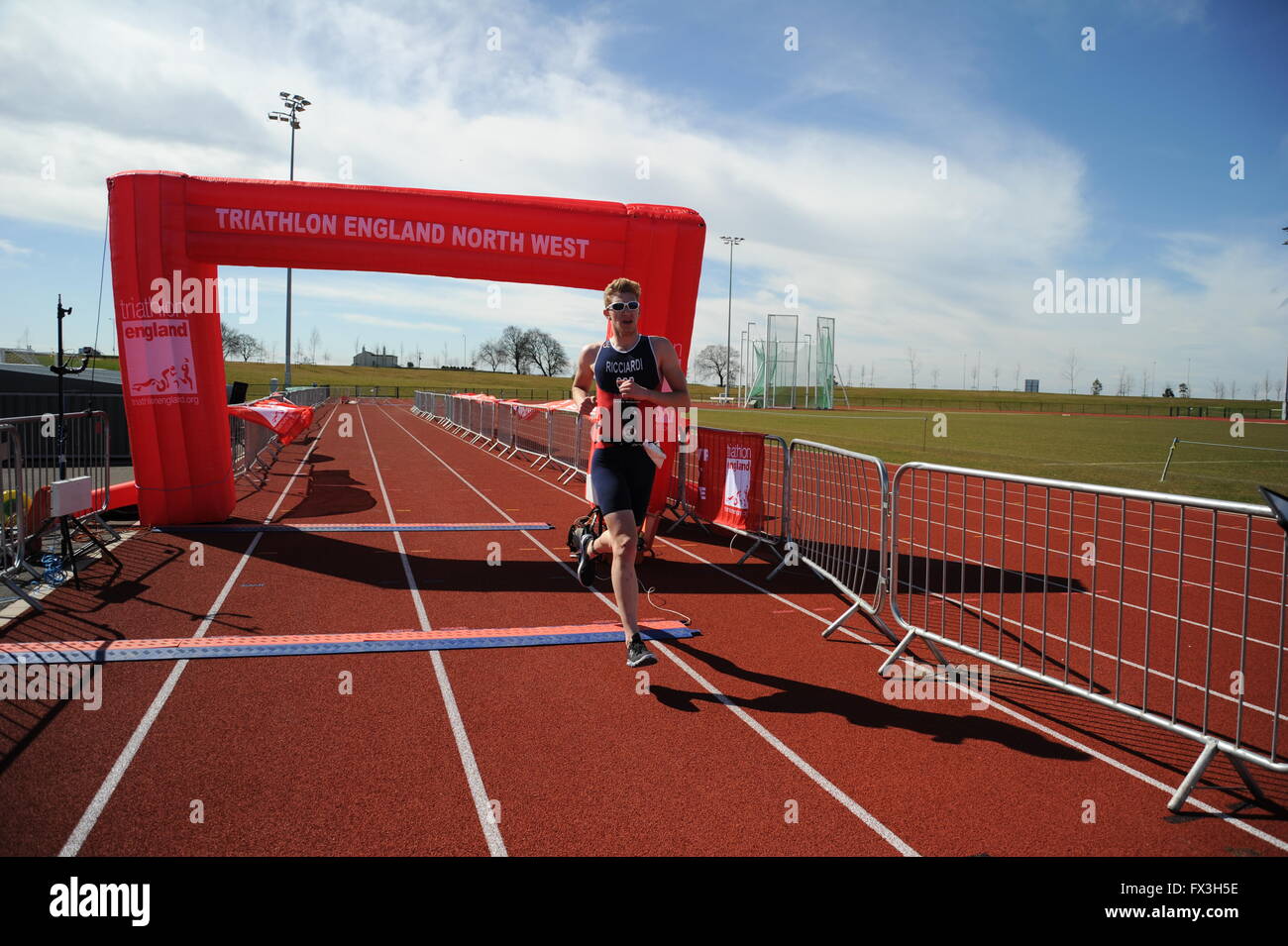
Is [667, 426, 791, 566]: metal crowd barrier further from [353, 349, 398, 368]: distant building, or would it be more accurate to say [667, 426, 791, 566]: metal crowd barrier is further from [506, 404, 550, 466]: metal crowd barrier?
[353, 349, 398, 368]: distant building

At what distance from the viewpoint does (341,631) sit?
573cm

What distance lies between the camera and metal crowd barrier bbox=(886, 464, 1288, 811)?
3.78m

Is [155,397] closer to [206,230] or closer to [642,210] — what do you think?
[206,230]

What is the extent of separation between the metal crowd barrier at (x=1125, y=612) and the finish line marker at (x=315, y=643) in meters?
2.04

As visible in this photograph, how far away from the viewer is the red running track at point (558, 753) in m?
3.14

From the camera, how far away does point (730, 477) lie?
9500mm

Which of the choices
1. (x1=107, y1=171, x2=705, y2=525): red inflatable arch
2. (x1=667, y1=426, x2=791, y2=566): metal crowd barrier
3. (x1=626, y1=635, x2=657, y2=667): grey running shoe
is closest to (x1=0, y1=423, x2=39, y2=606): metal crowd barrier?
(x1=107, y1=171, x2=705, y2=525): red inflatable arch

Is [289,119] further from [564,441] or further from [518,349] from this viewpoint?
[518,349]

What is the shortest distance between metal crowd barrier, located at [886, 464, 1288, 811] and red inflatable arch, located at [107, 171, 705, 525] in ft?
13.2

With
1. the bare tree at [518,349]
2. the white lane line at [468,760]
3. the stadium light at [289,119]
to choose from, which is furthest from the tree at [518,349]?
the white lane line at [468,760]

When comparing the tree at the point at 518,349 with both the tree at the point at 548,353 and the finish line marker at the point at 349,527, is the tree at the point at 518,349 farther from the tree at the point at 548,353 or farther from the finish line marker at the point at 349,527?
the finish line marker at the point at 349,527

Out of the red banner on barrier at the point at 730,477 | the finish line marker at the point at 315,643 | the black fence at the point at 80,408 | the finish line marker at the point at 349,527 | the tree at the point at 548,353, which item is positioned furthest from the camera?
the tree at the point at 548,353

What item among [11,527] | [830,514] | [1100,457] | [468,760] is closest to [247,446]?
[11,527]
